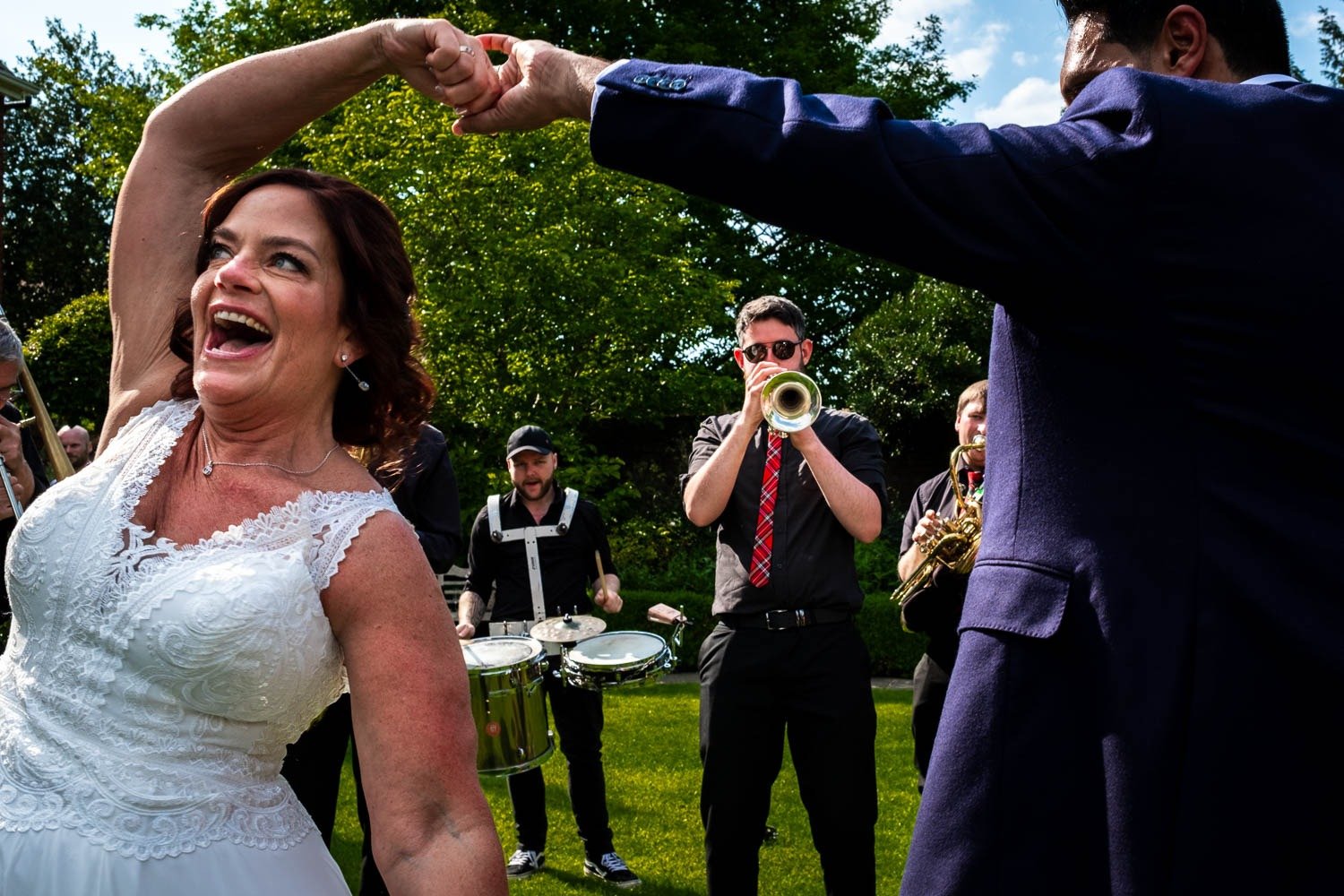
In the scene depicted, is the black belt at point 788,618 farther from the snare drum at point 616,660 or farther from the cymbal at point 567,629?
the cymbal at point 567,629

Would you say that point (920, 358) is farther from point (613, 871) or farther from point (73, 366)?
point (73, 366)

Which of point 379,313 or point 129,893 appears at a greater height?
point 379,313

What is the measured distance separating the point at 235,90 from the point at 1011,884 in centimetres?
229

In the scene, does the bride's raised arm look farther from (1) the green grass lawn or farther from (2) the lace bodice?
(1) the green grass lawn

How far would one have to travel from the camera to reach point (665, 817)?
315 inches

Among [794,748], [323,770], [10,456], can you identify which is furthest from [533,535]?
[10,456]

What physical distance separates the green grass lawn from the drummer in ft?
1.30

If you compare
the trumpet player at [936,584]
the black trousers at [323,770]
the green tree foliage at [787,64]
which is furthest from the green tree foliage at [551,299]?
→ the black trousers at [323,770]

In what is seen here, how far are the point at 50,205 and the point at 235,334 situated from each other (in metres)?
37.2

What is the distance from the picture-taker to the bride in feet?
7.16

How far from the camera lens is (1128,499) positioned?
170cm

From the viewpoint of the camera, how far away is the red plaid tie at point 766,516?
5.25 meters

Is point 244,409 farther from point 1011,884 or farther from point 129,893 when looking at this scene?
point 1011,884

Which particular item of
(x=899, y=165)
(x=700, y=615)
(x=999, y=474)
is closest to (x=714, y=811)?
(x=999, y=474)
